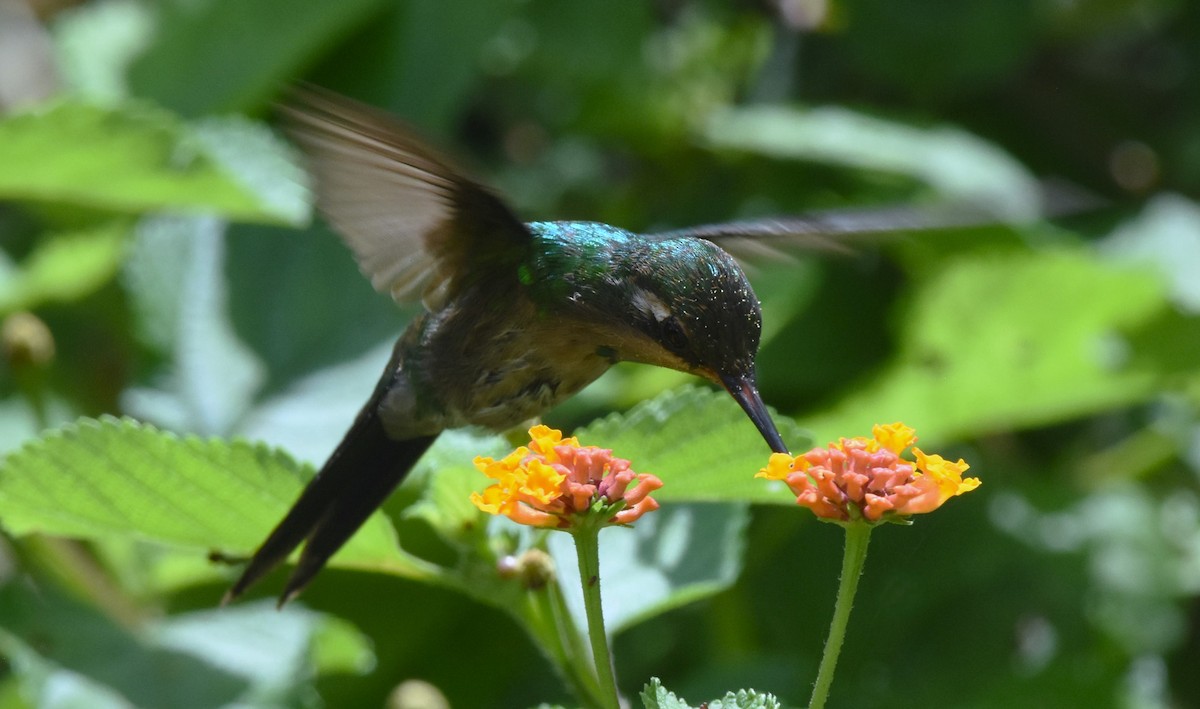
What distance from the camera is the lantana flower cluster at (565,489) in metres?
1.23

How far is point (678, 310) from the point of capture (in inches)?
60.1

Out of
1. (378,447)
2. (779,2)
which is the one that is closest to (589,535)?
(378,447)

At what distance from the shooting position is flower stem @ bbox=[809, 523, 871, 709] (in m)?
1.18

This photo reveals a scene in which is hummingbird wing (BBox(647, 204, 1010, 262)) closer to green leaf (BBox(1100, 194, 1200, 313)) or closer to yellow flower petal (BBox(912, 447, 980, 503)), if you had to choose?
yellow flower petal (BBox(912, 447, 980, 503))

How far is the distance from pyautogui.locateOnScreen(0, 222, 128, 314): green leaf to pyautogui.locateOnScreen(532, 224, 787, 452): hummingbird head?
118cm

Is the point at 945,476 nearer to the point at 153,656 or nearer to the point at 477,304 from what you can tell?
the point at 477,304

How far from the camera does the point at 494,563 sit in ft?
4.96

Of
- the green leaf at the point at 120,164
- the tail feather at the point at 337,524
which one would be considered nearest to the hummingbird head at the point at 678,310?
the tail feather at the point at 337,524

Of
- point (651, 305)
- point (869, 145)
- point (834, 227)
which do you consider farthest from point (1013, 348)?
point (651, 305)

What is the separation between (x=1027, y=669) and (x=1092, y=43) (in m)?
1.70

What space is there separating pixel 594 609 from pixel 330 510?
0.49 m

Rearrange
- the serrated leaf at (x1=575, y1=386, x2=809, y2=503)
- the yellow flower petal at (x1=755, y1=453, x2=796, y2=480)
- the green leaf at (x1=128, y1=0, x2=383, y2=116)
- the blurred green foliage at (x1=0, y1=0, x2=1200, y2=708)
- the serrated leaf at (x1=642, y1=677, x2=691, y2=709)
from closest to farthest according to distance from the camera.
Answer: the serrated leaf at (x1=642, y1=677, x2=691, y2=709) < the yellow flower petal at (x1=755, y1=453, x2=796, y2=480) < the serrated leaf at (x1=575, y1=386, x2=809, y2=503) < the blurred green foliage at (x1=0, y1=0, x2=1200, y2=708) < the green leaf at (x1=128, y1=0, x2=383, y2=116)

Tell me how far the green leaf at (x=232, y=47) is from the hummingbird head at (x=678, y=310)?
4.20ft

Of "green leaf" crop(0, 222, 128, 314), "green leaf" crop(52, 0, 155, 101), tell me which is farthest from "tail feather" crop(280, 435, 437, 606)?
"green leaf" crop(52, 0, 155, 101)
